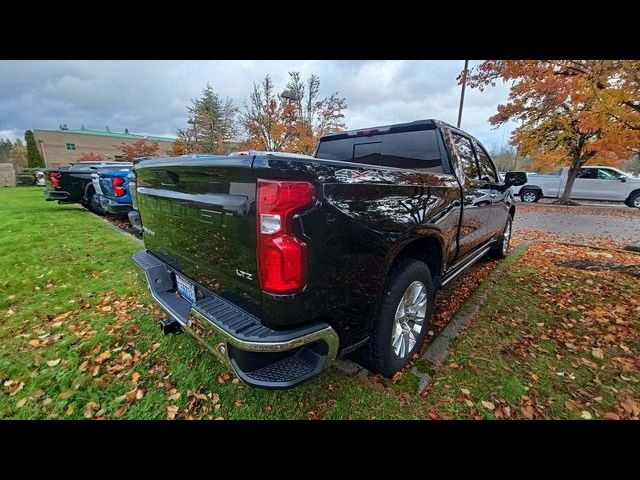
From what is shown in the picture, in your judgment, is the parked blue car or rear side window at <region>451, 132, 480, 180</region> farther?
the parked blue car

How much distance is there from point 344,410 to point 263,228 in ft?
4.83

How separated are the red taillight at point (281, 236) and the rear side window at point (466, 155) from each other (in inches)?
92.1

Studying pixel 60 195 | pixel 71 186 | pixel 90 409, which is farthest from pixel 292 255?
pixel 60 195

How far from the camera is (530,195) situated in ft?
60.5

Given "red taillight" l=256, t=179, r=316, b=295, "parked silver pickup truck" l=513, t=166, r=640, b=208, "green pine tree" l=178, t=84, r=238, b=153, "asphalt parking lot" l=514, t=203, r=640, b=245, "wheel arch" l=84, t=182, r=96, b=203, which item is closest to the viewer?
"red taillight" l=256, t=179, r=316, b=295

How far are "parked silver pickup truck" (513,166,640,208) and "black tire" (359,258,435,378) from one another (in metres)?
20.2

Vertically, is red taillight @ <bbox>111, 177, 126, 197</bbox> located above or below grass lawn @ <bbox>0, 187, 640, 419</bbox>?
above

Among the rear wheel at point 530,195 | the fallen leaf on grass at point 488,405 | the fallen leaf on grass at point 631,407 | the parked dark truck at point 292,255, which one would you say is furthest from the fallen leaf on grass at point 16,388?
the rear wheel at point 530,195

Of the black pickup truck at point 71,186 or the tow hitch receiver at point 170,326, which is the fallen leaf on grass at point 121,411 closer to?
the tow hitch receiver at point 170,326

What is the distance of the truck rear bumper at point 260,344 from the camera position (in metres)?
1.47

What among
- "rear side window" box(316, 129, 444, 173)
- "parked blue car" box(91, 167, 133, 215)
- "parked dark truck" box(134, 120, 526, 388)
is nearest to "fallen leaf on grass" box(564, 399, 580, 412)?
"parked dark truck" box(134, 120, 526, 388)

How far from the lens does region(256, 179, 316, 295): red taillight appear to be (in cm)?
140

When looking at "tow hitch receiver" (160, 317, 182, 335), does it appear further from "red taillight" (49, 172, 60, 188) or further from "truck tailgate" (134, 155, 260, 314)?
"red taillight" (49, 172, 60, 188)
